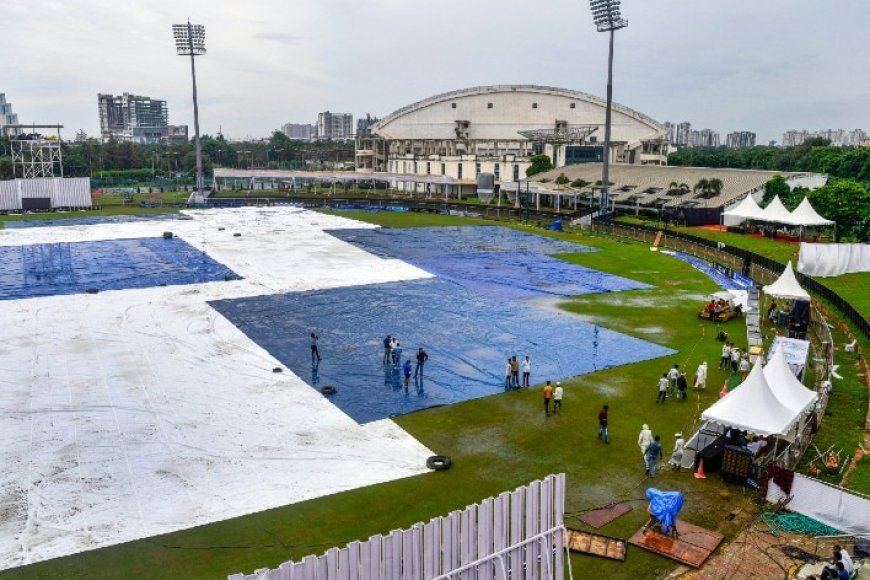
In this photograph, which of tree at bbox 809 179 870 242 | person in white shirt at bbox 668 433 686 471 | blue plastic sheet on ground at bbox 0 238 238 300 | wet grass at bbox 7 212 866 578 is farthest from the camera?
tree at bbox 809 179 870 242

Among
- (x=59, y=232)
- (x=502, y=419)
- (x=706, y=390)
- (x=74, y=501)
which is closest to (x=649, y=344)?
(x=706, y=390)

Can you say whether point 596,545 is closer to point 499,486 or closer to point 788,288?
point 499,486

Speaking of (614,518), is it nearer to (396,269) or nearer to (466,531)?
(466,531)

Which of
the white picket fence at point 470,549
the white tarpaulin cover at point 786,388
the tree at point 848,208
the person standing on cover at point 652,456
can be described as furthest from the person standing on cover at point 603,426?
the tree at point 848,208

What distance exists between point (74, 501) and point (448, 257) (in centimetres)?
3812

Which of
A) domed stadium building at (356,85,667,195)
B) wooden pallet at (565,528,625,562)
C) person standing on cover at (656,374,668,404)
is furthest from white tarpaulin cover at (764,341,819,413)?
domed stadium building at (356,85,667,195)

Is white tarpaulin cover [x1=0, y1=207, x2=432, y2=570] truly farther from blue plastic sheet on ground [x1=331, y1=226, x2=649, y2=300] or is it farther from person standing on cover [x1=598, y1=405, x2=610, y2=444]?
blue plastic sheet on ground [x1=331, y1=226, x2=649, y2=300]

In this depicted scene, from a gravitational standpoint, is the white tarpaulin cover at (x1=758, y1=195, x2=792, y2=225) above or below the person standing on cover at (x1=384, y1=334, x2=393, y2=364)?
above

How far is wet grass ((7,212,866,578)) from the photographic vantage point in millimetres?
15102

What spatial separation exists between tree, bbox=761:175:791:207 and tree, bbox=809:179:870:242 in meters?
8.43

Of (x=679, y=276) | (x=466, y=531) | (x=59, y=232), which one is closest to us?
(x=466, y=531)

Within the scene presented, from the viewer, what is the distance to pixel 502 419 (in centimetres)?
2298

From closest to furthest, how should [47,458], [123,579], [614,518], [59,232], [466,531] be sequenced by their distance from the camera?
1. [466,531]
2. [123,579]
3. [614,518]
4. [47,458]
5. [59,232]

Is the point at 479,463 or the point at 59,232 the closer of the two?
the point at 479,463
